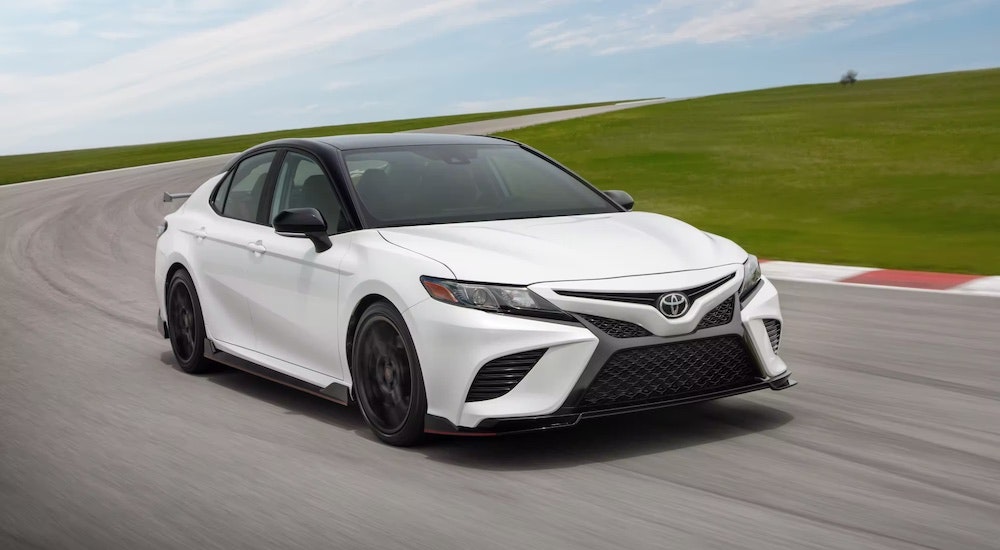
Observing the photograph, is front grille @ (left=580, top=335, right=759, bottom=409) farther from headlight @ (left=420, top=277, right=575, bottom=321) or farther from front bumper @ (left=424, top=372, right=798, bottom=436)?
headlight @ (left=420, top=277, right=575, bottom=321)

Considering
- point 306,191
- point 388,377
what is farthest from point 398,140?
point 388,377

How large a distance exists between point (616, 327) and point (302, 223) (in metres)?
1.71

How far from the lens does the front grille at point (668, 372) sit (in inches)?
201

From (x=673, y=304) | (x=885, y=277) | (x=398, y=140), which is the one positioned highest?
(x=398, y=140)

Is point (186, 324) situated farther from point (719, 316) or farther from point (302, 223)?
point (719, 316)

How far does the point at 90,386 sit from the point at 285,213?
2.21 metres

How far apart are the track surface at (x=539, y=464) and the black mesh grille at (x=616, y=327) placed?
544 mm

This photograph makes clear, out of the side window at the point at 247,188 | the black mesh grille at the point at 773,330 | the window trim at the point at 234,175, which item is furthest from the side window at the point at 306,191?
the black mesh grille at the point at 773,330

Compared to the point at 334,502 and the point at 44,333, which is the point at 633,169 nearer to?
the point at 44,333

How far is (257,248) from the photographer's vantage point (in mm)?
6766

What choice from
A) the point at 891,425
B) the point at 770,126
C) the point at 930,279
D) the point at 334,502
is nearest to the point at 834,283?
the point at 930,279

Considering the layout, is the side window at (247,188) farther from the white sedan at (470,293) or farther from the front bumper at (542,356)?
the front bumper at (542,356)

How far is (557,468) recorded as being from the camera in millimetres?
5188

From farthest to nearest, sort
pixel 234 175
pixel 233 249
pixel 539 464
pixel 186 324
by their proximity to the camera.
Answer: pixel 186 324 < pixel 234 175 < pixel 233 249 < pixel 539 464
